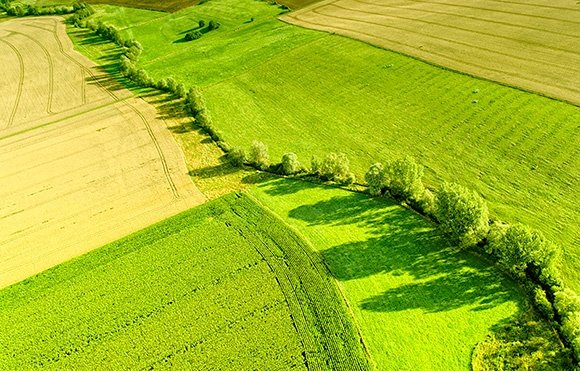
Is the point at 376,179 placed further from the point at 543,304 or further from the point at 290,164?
the point at 543,304

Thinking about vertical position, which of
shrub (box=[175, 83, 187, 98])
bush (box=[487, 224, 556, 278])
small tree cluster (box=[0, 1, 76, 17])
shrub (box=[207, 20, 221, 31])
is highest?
small tree cluster (box=[0, 1, 76, 17])

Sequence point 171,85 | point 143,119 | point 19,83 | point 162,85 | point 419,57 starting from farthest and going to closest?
point 19,83 → point 162,85 → point 419,57 → point 171,85 → point 143,119

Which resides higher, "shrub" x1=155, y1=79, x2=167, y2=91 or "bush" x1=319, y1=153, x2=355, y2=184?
"shrub" x1=155, y1=79, x2=167, y2=91

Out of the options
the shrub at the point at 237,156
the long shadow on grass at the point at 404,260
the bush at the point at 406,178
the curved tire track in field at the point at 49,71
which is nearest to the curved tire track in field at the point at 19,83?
the curved tire track in field at the point at 49,71

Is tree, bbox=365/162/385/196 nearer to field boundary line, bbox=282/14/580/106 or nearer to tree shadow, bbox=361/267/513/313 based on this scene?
tree shadow, bbox=361/267/513/313

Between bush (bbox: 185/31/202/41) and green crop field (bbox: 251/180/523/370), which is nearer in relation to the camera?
green crop field (bbox: 251/180/523/370)

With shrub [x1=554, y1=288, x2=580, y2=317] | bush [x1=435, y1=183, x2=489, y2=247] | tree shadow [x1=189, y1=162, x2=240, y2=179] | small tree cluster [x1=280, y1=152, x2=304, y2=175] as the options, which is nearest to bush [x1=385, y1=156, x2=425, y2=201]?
bush [x1=435, y1=183, x2=489, y2=247]

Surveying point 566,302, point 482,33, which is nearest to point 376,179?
point 566,302
